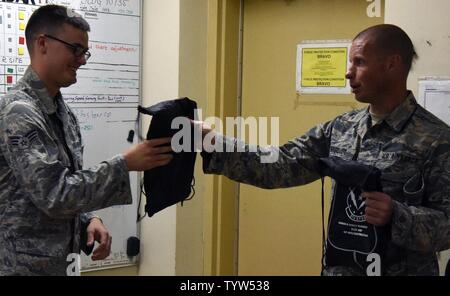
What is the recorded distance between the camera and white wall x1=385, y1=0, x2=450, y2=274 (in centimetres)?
207

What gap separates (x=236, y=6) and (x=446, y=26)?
1.25m

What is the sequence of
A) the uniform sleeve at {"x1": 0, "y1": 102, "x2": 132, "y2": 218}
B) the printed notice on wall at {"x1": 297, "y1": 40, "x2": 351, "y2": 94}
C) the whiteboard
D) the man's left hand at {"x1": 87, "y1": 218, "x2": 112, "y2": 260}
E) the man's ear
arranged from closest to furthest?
the uniform sleeve at {"x1": 0, "y1": 102, "x2": 132, "y2": 218} < the man's ear < the man's left hand at {"x1": 87, "y1": 218, "x2": 112, "y2": 260} < the printed notice on wall at {"x1": 297, "y1": 40, "x2": 351, "y2": 94} < the whiteboard

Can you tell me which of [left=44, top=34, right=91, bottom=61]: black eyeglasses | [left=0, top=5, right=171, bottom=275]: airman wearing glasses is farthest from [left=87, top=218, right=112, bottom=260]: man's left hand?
[left=44, top=34, right=91, bottom=61]: black eyeglasses

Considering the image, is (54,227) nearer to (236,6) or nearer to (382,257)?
(382,257)

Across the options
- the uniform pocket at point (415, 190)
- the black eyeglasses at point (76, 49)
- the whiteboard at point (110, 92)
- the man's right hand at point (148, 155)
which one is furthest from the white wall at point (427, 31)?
the whiteboard at point (110, 92)

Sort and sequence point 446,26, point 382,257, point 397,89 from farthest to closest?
point 446,26
point 397,89
point 382,257

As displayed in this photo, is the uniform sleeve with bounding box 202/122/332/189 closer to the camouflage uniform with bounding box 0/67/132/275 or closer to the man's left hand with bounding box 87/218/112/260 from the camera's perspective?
the camouflage uniform with bounding box 0/67/132/275

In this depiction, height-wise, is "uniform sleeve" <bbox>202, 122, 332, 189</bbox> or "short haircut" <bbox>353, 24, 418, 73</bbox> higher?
"short haircut" <bbox>353, 24, 418, 73</bbox>

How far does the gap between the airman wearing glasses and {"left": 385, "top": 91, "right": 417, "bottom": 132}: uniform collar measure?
707 millimetres

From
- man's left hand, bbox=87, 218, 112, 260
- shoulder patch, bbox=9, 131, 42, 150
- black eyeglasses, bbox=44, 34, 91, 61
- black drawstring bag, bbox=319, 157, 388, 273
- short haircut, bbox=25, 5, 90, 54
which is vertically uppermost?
short haircut, bbox=25, 5, 90, 54

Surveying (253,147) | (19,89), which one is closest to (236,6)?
(253,147)

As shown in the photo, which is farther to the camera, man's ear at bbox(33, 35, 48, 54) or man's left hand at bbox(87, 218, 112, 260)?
man's left hand at bbox(87, 218, 112, 260)

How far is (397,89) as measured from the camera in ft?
5.73

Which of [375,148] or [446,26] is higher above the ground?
[446,26]
